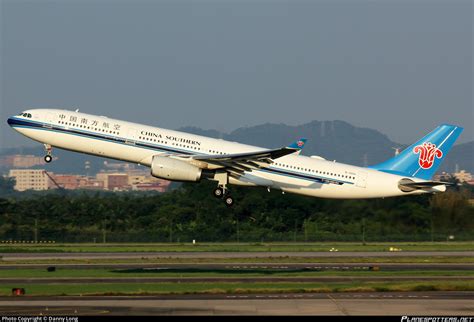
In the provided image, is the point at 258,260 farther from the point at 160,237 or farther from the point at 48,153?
the point at 160,237

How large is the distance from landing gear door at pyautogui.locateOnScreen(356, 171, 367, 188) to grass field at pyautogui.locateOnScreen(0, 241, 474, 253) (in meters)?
10.9

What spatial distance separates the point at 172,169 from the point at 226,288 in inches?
450

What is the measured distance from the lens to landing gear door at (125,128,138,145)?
51250 mm

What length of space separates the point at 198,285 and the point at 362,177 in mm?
16787

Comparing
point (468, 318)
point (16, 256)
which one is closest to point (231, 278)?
point (468, 318)

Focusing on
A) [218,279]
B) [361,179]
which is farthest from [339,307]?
[361,179]

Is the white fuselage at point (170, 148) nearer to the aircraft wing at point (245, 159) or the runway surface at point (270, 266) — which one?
the aircraft wing at point (245, 159)

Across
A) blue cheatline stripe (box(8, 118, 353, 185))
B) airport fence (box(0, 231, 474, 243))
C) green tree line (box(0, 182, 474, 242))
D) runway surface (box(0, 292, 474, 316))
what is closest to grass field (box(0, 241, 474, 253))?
airport fence (box(0, 231, 474, 243))

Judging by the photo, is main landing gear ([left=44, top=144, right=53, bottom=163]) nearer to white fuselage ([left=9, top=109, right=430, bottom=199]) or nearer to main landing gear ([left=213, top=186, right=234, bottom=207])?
white fuselage ([left=9, top=109, right=430, bottom=199])

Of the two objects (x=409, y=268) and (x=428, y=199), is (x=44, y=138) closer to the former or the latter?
(x=409, y=268)

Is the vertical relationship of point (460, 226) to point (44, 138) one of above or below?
below

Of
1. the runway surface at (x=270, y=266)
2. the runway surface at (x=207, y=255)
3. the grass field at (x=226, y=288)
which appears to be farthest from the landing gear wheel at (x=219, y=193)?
the grass field at (x=226, y=288)

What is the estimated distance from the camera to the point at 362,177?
2172 inches

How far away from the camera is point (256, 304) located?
116 feet
